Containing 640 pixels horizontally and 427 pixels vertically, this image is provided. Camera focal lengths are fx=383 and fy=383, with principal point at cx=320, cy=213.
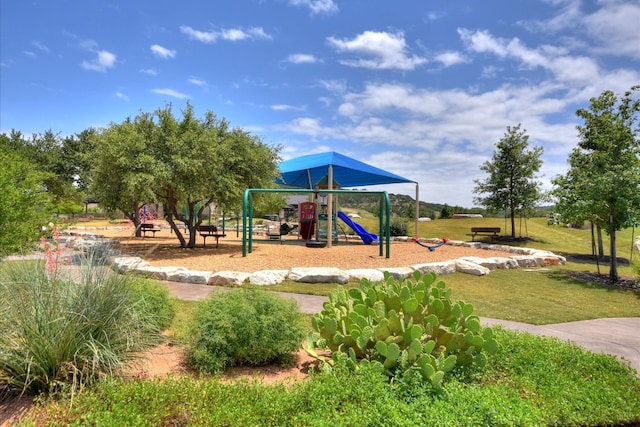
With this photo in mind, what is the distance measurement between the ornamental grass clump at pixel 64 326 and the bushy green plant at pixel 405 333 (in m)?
1.54

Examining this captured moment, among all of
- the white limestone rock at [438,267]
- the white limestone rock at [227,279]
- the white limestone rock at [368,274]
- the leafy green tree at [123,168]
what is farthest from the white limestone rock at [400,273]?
the leafy green tree at [123,168]

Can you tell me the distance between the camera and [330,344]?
3.27m

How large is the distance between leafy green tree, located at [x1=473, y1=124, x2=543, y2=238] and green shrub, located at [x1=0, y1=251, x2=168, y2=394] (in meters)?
20.1

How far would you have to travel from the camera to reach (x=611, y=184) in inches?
340

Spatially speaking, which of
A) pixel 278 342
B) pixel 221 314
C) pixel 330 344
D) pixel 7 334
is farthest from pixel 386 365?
pixel 7 334

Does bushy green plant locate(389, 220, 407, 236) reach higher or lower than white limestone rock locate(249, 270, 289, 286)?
higher

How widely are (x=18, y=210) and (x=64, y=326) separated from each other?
492cm

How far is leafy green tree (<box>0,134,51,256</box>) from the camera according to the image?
5988 mm

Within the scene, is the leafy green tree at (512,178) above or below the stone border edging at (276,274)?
above

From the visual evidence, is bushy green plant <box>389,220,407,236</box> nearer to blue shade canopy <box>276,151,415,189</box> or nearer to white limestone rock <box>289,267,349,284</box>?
blue shade canopy <box>276,151,415,189</box>

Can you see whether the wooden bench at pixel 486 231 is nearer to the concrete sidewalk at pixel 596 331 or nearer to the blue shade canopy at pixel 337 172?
the blue shade canopy at pixel 337 172

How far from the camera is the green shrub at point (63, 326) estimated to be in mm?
2594

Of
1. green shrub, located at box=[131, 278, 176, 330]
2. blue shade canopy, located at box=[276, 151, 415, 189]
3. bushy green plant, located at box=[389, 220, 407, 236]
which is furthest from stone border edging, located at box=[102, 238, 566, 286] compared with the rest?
bushy green plant, located at box=[389, 220, 407, 236]

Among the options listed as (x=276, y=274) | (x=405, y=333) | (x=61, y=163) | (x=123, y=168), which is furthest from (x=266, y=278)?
(x=61, y=163)
